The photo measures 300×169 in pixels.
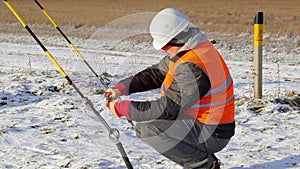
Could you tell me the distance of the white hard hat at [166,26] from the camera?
119 inches

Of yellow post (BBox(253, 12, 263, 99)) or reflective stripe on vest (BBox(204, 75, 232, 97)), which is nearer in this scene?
reflective stripe on vest (BBox(204, 75, 232, 97))

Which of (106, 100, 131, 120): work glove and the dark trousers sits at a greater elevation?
(106, 100, 131, 120): work glove

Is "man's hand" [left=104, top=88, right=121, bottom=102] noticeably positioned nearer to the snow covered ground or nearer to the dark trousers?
the dark trousers

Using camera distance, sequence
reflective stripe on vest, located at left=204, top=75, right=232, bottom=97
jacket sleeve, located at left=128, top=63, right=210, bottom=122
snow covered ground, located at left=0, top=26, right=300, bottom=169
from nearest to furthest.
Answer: jacket sleeve, located at left=128, top=63, right=210, bottom=122 < reflective stripe on vest, located at left=204, top=75, right=232, bottom=97 < snow covered ground, located at left=0, top=26, right=300, bottom=169

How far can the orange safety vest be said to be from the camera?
9.95 ft

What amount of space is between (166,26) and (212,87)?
55cm

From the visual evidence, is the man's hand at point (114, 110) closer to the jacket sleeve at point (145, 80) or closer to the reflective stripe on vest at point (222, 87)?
the jacket sleeve at point (145, 80)

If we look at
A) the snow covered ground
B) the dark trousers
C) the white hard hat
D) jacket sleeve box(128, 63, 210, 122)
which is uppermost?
the white hard hat

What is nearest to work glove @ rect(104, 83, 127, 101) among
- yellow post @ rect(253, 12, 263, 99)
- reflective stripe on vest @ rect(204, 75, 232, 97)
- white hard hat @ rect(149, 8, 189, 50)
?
white hard hat @ rect(149, 8, 189, 50)

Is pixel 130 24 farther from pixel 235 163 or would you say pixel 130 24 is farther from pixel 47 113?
pixel 47 113

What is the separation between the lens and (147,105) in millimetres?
3146

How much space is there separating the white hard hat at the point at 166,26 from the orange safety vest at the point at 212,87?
17cm

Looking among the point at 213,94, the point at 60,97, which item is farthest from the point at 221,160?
the point at 60,97

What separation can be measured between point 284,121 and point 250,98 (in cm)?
99
